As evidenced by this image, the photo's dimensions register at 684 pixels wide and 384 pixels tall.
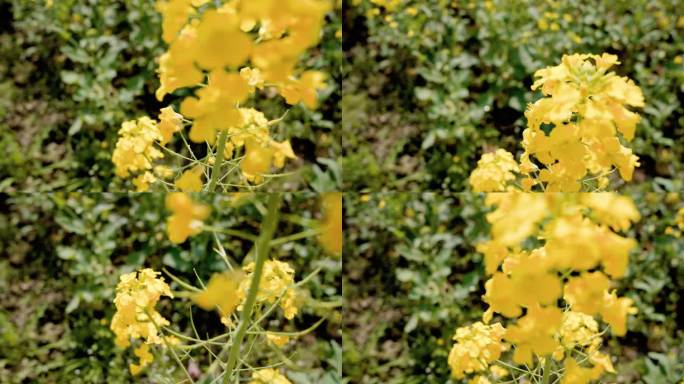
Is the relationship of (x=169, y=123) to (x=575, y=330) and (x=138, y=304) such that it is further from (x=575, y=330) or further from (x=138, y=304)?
(x=575, y=330)

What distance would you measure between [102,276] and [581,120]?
1.06m

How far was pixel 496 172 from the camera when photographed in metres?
1.70

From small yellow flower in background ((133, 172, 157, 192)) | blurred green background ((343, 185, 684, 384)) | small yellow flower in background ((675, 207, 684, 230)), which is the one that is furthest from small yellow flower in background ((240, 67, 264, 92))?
small yellow flower in background ((675, 207, 684, 230))

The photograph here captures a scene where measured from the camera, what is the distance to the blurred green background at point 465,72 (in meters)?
2.41

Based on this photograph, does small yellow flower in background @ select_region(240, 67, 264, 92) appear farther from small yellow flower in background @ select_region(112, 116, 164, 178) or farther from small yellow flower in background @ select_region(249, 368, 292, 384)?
small yellow flower in background @ select_region(249, 368, 292, 384)

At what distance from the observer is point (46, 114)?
2.25m

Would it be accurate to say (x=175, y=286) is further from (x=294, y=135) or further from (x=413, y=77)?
(x=413, y=77)

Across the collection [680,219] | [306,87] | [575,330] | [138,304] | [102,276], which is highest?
[306,87]

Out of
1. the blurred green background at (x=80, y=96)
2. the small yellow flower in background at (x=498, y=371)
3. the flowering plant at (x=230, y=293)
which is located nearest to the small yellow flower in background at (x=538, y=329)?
Answer: the flowering plant at (x=230, y=293)

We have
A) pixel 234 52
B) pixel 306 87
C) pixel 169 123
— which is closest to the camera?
pixel 234 52

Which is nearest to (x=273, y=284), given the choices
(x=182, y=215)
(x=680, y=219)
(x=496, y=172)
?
(x=182, y=215)

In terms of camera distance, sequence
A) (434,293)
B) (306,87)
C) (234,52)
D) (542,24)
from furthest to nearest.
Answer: (542,24) < (434,293) < (306,87) < (234,52)

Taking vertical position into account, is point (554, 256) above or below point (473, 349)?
above

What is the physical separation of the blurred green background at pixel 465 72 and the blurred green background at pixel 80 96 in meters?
0.22
